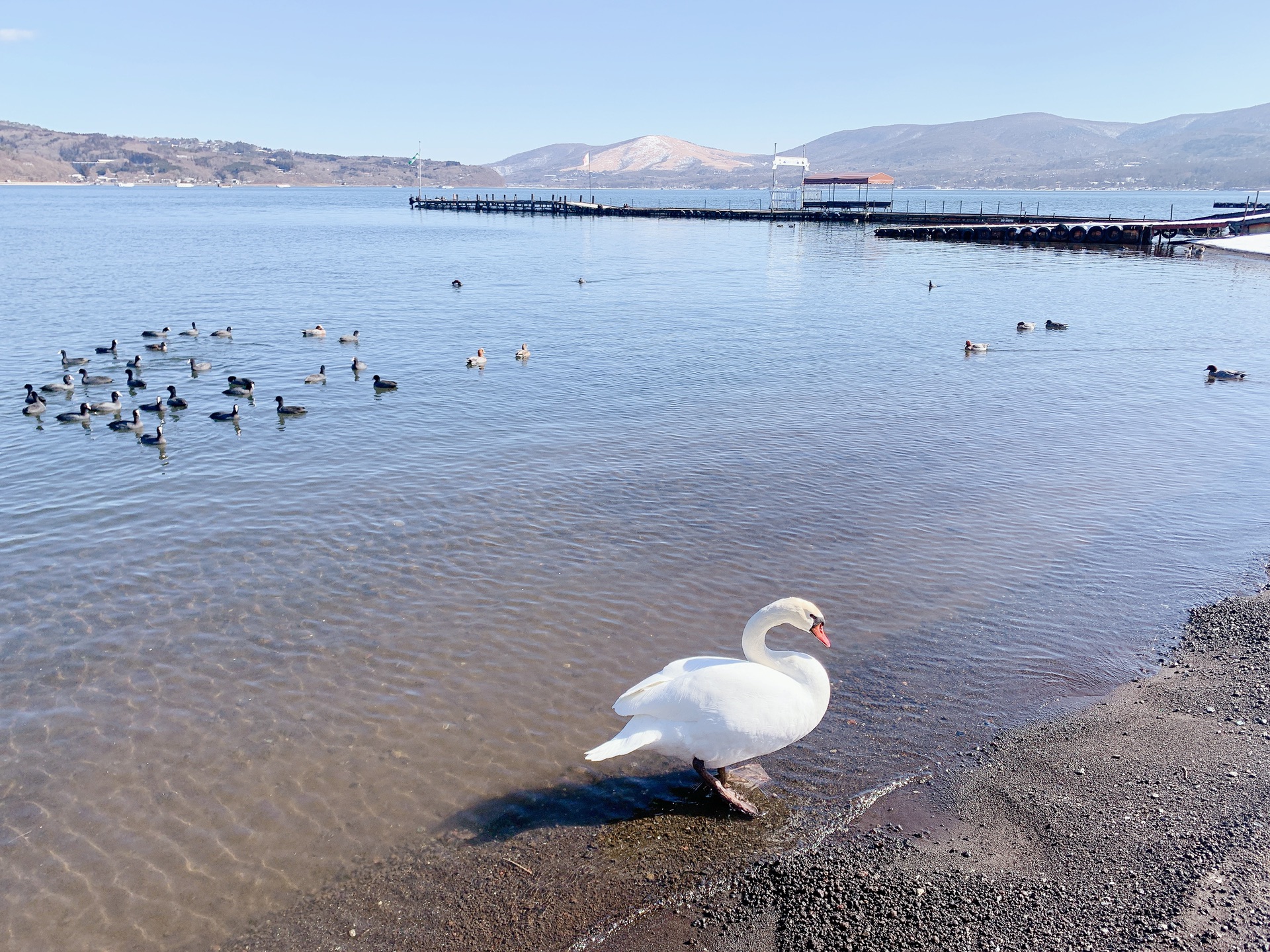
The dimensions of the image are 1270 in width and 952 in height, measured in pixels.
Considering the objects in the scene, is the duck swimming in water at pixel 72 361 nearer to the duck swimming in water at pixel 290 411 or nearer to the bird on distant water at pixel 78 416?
the bird on distant water at pixel 78 416

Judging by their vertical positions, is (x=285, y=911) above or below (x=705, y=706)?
below

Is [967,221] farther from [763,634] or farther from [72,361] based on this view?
[763,634]

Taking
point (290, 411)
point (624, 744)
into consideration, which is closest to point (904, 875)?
point (624, 744)

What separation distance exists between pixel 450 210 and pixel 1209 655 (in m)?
149

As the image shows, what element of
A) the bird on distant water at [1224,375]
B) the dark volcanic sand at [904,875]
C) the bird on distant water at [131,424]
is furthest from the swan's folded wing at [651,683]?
the bird on distant water at [1224,375]

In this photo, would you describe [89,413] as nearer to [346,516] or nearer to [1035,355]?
[346,516]

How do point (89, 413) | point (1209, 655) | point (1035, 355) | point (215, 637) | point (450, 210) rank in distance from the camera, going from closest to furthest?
point (1209, 655) → point (215, 637) → point (89, 413) → point (1035, 355) → point (450, 210)

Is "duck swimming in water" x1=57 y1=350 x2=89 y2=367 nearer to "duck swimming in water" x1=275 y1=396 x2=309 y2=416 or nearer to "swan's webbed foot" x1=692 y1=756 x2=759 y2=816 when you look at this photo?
"duck swimming in water" x1=275 y1=396 x2=309 y2=416

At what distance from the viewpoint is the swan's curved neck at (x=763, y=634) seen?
290 inches

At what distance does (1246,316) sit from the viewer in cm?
3500

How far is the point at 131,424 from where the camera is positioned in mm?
19141

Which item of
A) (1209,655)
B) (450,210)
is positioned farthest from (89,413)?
(450,210)

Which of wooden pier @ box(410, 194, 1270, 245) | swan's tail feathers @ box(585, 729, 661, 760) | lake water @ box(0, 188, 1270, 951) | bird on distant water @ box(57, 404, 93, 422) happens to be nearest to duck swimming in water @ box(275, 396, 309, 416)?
lake water @ box(0, 188, 1270, 951)

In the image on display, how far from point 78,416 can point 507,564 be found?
14039mm
